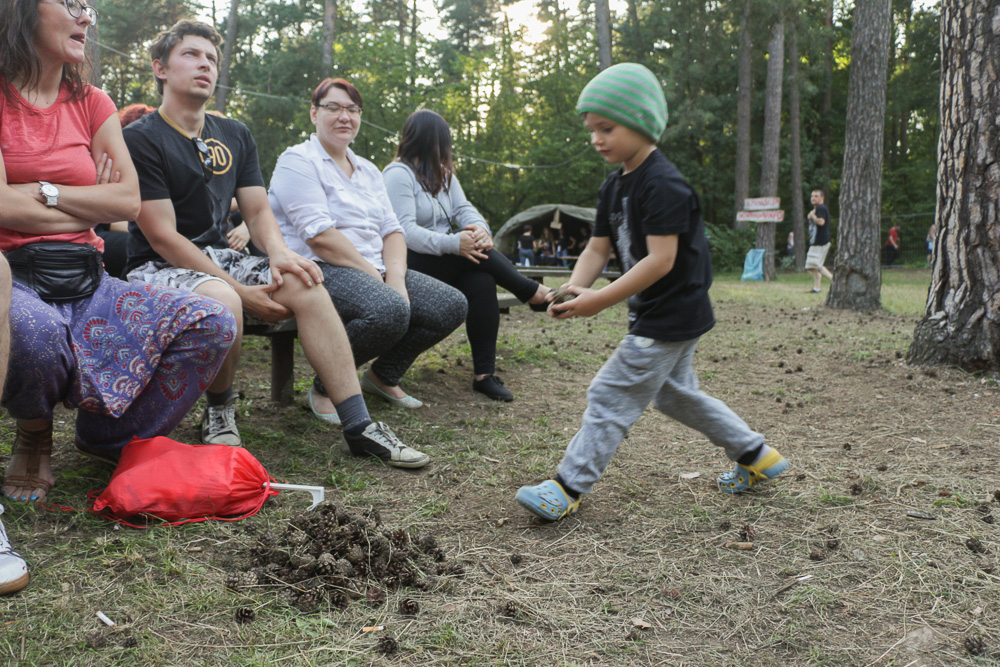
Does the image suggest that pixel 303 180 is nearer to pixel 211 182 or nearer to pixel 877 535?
pixel 211 182

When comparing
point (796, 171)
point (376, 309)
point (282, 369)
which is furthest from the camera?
point (796, 171)

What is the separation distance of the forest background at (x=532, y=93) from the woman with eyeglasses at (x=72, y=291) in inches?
1042

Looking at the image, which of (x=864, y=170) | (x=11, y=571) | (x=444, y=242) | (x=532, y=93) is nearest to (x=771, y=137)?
(x=864, y=170)

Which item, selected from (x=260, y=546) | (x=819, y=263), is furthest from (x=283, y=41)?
(x=260, y=546)

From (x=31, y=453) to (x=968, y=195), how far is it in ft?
17.1

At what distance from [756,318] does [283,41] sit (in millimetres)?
28757

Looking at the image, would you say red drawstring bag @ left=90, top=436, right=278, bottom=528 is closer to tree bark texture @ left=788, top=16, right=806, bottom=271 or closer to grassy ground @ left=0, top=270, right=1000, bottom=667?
grassy ground @ left=0, top=270, right=1000, bottom=667

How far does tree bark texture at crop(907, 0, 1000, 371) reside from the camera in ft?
15.5

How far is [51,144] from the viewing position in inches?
107

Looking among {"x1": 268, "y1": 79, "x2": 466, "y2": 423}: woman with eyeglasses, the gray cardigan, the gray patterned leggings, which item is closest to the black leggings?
the gray cardigan

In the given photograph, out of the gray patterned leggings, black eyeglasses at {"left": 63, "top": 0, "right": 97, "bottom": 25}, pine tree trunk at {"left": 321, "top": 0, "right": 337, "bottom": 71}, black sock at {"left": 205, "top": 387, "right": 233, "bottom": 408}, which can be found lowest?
black sock at {"left": 205, "top": 387, "right": 233, "bottom": 408}

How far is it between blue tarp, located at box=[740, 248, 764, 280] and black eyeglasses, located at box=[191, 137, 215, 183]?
61.4 ft

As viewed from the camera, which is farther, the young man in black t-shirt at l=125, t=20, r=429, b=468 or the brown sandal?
the young man in black t-shirt at l=125, t=20, r=429, b=468

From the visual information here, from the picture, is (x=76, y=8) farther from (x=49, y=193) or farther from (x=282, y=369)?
(x=282, y=369)
